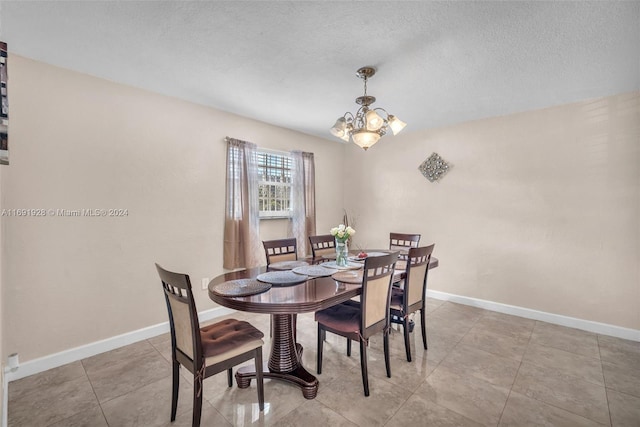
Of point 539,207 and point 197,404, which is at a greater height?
point 539,207

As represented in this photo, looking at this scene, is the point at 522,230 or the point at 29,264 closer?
the point at 29,264

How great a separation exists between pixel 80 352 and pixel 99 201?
4.29ft

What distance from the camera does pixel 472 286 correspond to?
3740 mm

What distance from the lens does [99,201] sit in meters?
2.50

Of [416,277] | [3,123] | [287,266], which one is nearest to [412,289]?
[416,277]

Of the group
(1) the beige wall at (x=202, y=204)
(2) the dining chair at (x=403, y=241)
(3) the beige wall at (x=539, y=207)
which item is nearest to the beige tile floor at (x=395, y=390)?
(1) the beige wall at (x=202, y=204)

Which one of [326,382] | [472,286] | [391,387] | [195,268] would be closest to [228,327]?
[326,382]

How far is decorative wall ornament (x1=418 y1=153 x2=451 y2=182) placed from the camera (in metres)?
3.95

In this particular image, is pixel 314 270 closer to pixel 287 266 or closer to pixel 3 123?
pixel 287 266

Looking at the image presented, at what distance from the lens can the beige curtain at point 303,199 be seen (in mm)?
4129

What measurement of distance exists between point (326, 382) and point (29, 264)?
248cm

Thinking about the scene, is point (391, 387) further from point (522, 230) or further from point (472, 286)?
point (522, 230)

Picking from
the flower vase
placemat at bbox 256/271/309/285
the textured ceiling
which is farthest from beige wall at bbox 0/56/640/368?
the flower vase

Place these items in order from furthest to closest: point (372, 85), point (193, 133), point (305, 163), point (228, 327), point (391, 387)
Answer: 1. point (305, 163)
2. point (193, 133)
3. point (372, 85)
4. point (391, 387)
5. point (228, 327)
